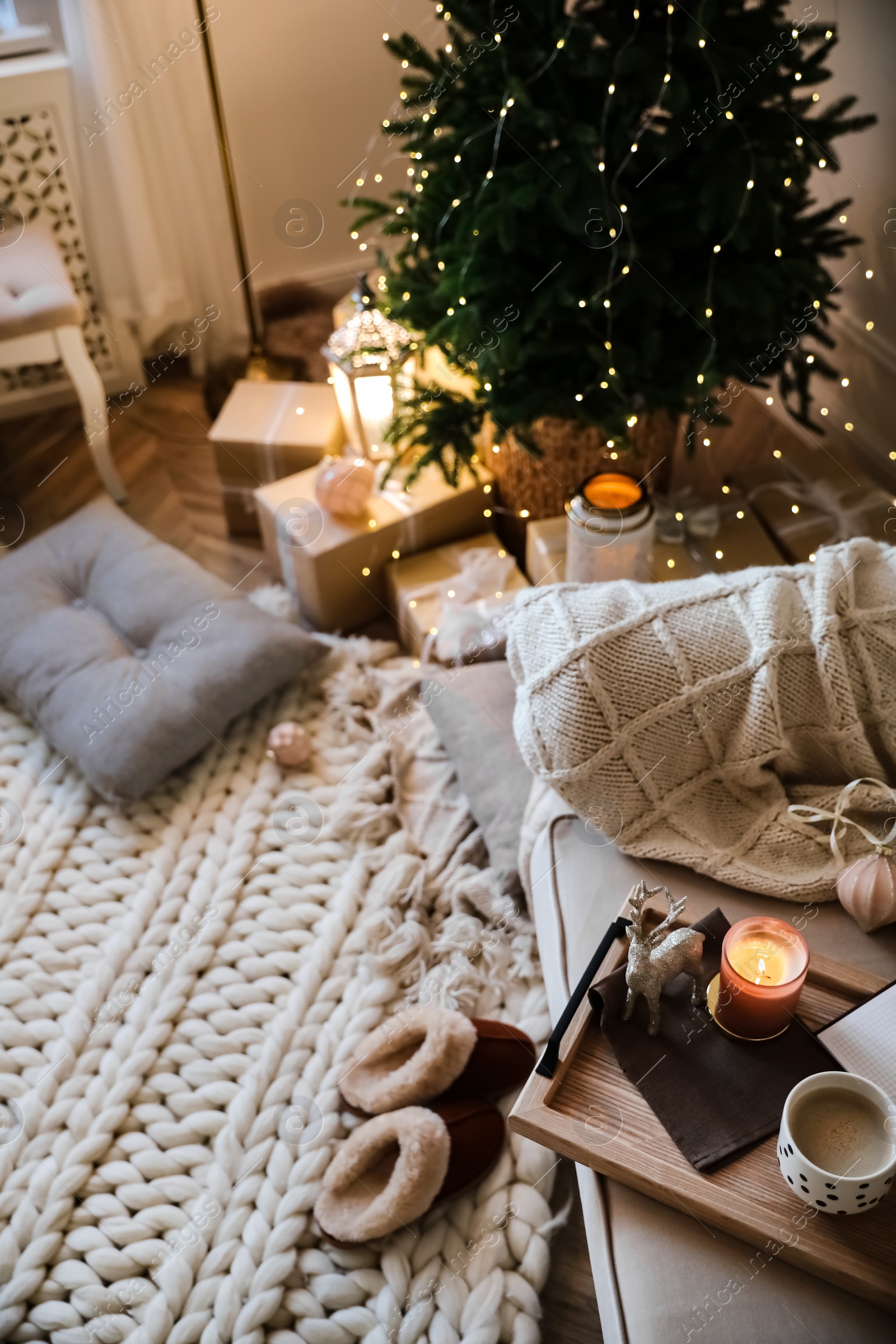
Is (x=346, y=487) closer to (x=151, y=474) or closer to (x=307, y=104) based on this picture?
(x=151, y=474)

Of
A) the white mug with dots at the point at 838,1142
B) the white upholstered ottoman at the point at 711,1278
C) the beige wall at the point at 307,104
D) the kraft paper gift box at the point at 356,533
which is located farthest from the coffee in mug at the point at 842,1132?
the beige wall at the point at 307,104

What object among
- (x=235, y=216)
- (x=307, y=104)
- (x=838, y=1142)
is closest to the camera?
(x=838, y=1142)

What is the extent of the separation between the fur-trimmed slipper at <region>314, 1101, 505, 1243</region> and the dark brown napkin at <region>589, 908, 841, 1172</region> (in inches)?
11.8

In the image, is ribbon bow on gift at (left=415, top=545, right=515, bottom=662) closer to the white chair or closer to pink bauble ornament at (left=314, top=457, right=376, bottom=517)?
pink bauble ornament at (left=314, top=457, right=376, bottom=517)

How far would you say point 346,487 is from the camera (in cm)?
179

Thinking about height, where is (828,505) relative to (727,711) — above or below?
below

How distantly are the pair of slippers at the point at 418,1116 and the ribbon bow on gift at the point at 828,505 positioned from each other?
1011mm

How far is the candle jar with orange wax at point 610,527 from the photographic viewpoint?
4.98ft

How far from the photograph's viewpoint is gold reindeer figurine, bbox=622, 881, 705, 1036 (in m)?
0.94

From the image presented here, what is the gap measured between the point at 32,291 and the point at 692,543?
1.30 metres

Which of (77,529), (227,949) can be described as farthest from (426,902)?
(77,529)

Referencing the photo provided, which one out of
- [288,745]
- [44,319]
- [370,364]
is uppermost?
[44,319]

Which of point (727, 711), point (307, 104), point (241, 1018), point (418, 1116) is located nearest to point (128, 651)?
point (241, 1018)

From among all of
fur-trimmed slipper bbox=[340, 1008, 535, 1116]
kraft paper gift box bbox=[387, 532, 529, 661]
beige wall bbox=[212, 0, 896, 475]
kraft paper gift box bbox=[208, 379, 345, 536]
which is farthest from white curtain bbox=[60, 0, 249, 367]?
fur-trimmed slipper bbox=[340, 1008, 535, 1116]
